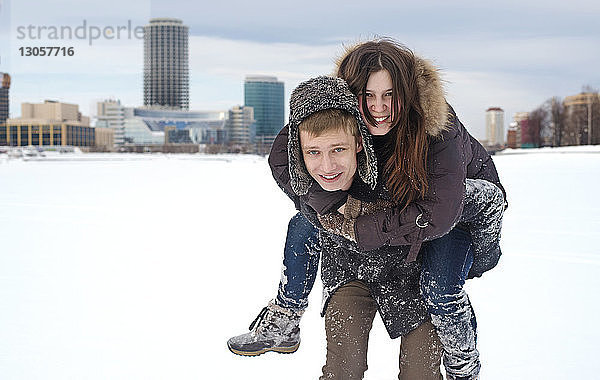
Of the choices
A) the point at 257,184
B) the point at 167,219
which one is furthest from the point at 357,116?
the point at 257,184

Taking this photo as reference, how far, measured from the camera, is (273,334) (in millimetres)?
3066

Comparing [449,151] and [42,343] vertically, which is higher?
[449,151]

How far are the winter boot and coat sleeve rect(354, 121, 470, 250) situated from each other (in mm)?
702

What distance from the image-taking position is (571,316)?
420cm

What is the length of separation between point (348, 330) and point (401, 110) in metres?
1.03

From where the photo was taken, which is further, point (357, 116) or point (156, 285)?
point (156, 285)

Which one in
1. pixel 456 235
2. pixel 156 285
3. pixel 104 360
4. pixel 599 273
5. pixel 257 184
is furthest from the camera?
pixel 257 184

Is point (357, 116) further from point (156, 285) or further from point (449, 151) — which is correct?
point (156, 285)

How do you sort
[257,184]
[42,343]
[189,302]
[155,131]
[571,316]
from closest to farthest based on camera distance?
[42,343]
[571,316]
[189,302]
[257,184]
[155,131]

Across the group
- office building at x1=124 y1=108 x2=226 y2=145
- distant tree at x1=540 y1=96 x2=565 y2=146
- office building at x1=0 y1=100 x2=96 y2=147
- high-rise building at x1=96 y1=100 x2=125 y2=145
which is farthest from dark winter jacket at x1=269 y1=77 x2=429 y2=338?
high-rise building at x1=96 y1=100 x2=125 y2=145

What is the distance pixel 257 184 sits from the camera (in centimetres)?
1606

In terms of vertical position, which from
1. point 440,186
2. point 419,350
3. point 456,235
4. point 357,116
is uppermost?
point 357,116

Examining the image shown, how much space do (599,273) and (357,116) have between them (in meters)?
3.92

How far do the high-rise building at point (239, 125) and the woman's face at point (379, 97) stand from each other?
13853 centimetres
